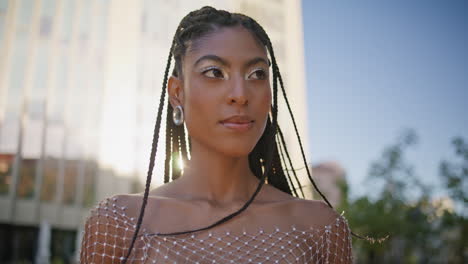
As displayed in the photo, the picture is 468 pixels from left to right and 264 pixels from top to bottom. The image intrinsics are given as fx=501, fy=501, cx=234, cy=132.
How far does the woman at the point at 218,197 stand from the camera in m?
2.08

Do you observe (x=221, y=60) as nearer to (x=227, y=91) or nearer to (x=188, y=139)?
(x=227, y=91)

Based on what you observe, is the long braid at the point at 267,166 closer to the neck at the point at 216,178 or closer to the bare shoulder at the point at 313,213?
the neck at the point at 216,178

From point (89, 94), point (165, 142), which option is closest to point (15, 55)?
point (89, 94)

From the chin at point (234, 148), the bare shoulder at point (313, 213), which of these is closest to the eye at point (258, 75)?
the chin at point (234, 148)

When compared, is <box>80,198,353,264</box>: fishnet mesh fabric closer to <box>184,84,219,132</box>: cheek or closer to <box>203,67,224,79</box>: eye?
<box>184,84,219,132</box>: cheek

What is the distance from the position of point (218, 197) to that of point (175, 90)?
1.76 feet

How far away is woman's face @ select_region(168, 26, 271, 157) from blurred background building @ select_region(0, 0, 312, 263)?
27.2m

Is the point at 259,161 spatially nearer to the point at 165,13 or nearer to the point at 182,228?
the point at 182,228

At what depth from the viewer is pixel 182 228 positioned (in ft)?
7.02

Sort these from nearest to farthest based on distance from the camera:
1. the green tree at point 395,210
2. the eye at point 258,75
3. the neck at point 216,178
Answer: the eye at point 258,75 → the neck at point 216,178 → the green tree at point 395,210

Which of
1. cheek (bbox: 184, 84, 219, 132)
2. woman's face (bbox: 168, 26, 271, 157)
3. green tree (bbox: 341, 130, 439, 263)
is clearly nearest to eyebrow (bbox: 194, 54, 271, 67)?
woman's face (bbox: 168, 26, 271, 157)

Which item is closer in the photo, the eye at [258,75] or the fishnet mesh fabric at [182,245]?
the fishnet mesh fabric at [182,245]

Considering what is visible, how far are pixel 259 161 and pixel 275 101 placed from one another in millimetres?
368

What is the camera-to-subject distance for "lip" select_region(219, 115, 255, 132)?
6.79ft
